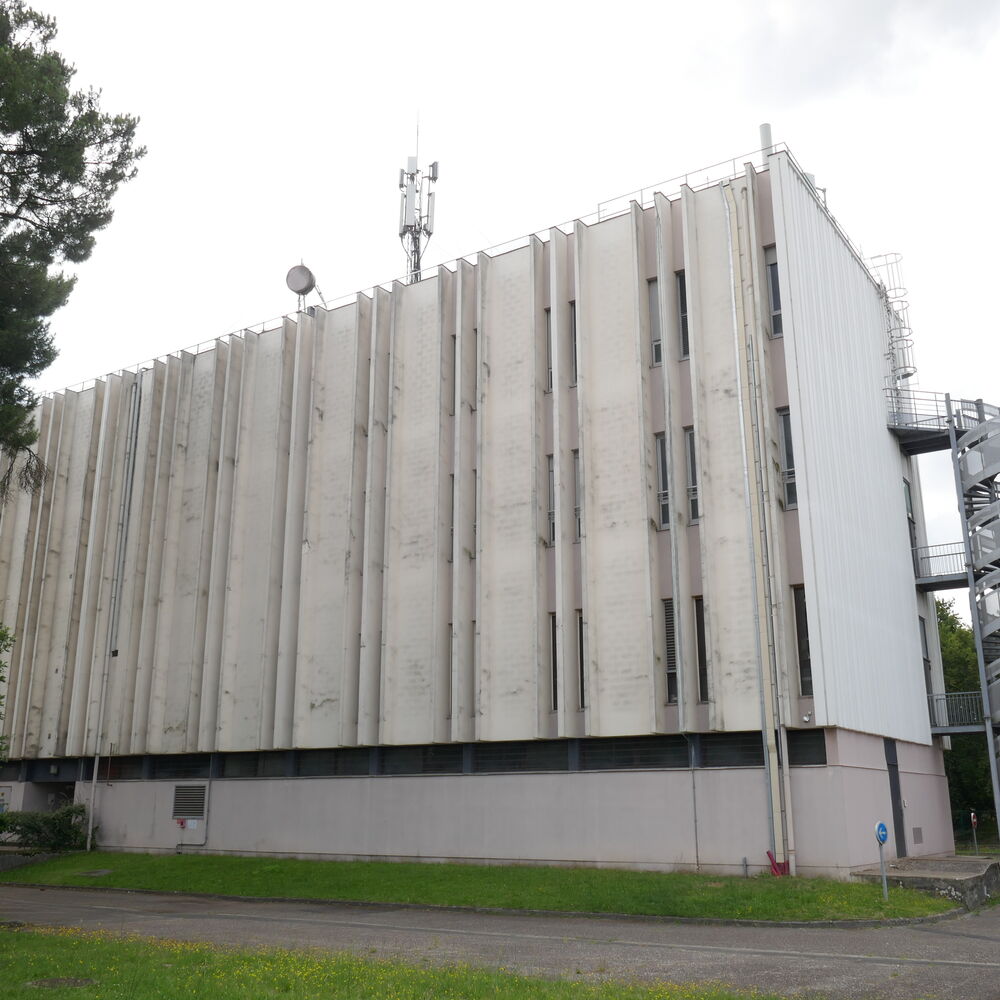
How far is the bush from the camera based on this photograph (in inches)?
1385

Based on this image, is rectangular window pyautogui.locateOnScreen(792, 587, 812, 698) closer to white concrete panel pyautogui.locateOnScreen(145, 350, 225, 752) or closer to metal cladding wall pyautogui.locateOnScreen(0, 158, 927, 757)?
metal cladding wall pyautogui.locateOnScreen(0, 158, 927, 757)

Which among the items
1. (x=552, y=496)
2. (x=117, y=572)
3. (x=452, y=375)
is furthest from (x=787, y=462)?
(x=117, y=572)

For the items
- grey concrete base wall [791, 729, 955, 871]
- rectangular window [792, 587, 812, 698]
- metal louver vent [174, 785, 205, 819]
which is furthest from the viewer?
metal louver vent [174, 785, 205, 819]

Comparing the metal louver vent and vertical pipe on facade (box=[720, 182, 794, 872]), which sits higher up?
vertical pipe on facade (box=[720, 182, 794, 872])

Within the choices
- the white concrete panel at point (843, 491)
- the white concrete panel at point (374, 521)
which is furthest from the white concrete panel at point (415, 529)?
the white concrete panel at point (843, 491)

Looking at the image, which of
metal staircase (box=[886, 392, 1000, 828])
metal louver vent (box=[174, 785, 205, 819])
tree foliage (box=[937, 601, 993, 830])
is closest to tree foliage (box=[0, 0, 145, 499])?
metal louver vent (box=[174, 785, 205, 819])

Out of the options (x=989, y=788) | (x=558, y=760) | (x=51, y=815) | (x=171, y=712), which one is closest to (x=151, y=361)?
(x=171, y=712)

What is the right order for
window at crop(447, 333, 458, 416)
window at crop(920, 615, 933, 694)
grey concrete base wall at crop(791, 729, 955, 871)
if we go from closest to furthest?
grey concrete base wall at crop(791, 729, 955, 871), window at crop(447, 333, 458, 416), window at crop(920, 615, 933, 694)

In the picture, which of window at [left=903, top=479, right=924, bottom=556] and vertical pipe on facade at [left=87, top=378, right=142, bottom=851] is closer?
window at [left=903, top=479, right=924, bottom=556]

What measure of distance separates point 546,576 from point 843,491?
28.1ft

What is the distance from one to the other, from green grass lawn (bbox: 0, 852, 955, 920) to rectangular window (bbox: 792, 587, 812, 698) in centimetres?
443

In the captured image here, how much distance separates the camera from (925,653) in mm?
32750

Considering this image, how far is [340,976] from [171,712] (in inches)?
932

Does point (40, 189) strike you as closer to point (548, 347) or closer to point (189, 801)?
point (548, 347)
